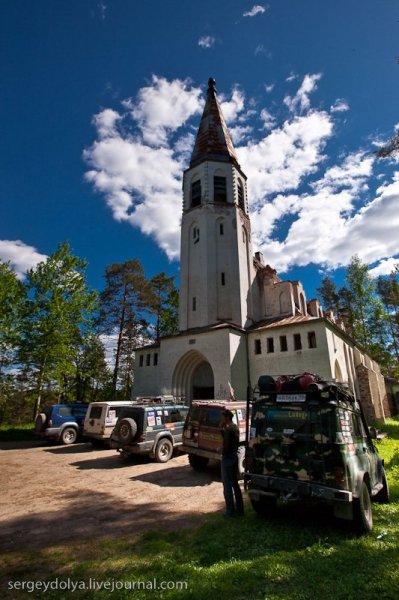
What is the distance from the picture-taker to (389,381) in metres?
Result: 39.4

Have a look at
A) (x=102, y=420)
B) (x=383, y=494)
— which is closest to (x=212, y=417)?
(x=383, y=494)

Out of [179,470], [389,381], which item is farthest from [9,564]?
[389,381]

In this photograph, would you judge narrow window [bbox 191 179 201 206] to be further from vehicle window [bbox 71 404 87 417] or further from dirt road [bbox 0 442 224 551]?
dirt road [bbox 0 442 224 551]

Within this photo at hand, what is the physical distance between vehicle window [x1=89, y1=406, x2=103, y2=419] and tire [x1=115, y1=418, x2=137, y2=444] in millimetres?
3004

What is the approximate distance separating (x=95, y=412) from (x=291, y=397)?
413 inches

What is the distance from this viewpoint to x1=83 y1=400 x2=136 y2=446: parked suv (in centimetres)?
1273

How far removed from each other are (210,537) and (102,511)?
101 inches

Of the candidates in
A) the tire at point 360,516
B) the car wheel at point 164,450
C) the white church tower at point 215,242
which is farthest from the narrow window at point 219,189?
the tire at point 360,516

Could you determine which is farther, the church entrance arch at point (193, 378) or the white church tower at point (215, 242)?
the white church tower at point (215, 242)

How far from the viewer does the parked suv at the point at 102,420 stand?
12.7 m

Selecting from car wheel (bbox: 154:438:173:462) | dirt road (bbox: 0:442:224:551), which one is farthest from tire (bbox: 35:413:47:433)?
car wheel (bbox: 154:438:173:462)

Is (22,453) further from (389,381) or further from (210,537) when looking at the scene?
(389,381)

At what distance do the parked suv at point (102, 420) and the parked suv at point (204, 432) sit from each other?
4.31 metres

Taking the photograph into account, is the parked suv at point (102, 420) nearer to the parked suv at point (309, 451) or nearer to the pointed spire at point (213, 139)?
the parked suv at point (309, 451)
